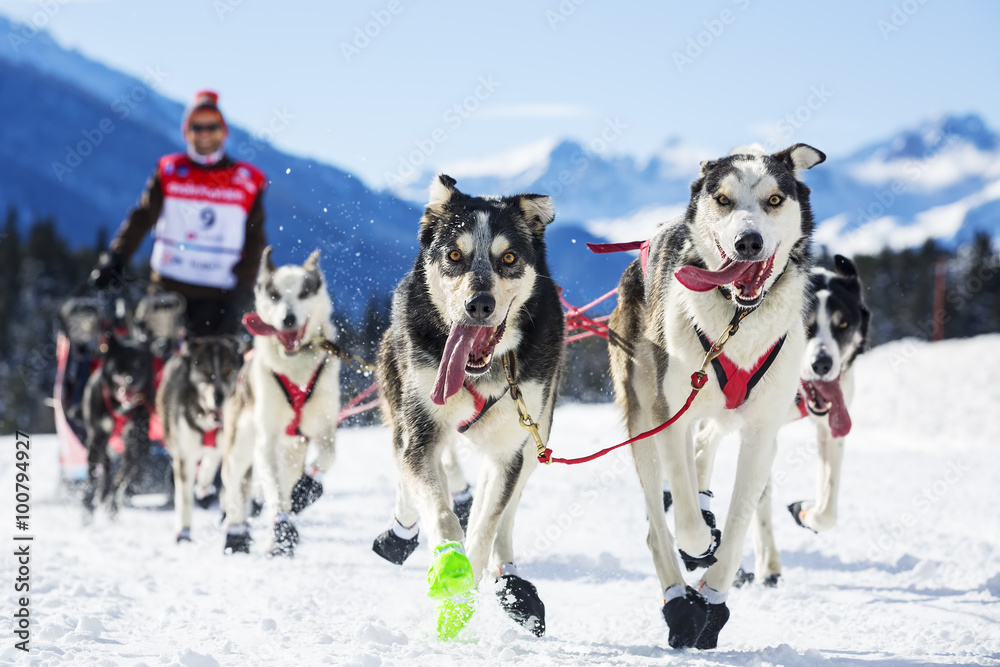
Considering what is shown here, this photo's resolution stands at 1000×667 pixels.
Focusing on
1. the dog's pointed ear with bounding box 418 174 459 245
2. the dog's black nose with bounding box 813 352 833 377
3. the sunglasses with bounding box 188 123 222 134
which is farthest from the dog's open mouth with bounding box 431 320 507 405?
the sunglasses with bounding box 188 123 222 134

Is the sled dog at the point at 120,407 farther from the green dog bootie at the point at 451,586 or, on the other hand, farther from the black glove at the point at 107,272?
the green dog bootie at the point at 451,586

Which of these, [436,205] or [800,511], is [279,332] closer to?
[436,205]

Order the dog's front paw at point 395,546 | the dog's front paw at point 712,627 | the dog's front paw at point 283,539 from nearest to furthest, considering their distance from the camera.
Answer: the dog's front paw at point 712,627 → the dog's front paw at point 395,546 → the dog's front paw at point 283,539

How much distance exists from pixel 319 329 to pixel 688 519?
8.87ft

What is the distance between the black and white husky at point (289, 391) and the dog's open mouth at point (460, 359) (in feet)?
6.74

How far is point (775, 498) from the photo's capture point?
6.32 metres

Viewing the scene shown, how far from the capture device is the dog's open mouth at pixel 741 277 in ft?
8.30

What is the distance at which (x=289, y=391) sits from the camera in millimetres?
4562

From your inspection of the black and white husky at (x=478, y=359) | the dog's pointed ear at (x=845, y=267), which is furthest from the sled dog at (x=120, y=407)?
the dog's pointed ear at (x=845, y=267)

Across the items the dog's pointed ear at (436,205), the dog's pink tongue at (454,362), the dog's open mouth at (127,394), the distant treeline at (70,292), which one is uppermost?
the distant treeline at (70,292)

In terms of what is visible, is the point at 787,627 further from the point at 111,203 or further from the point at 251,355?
the point at 111,203

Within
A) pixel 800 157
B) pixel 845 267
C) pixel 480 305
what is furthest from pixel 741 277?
pixel 845 267

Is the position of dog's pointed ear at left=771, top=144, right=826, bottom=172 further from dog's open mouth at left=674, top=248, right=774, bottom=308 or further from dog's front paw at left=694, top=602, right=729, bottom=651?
dog's front paw at left=694, top=602, right=729, bottom=651

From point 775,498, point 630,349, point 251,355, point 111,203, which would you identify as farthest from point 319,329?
point 111,203
